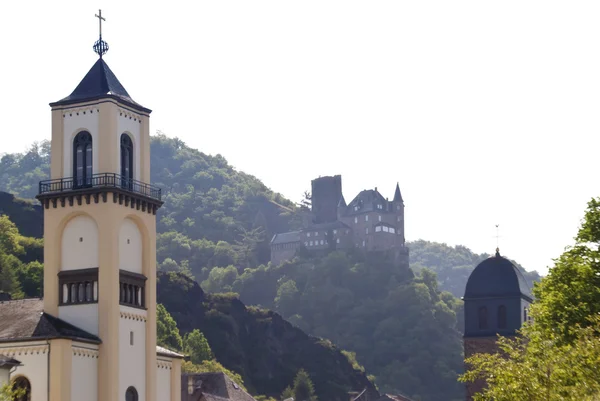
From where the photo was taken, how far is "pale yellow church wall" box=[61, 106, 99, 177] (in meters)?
66.7

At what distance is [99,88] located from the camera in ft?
221

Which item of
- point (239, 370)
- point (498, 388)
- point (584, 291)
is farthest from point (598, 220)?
point (239, 370)

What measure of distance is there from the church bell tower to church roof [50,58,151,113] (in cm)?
5

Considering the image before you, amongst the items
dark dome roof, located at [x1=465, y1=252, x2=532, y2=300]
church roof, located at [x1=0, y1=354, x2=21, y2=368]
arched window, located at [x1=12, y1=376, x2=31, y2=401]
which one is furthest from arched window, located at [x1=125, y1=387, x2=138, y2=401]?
dark dome roof, located at [x1=465, y1=252, x2=532, y2=300]

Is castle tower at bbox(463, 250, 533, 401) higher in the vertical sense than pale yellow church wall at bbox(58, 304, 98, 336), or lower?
higher

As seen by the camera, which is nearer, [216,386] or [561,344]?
[561,344]

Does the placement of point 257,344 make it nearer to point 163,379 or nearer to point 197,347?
point 197,347

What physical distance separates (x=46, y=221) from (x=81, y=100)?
5.62 meters

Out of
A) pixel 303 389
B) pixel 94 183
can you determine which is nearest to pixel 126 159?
pixel 94 183

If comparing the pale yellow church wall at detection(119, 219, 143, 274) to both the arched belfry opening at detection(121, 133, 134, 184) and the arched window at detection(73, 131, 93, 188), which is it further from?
the arched window at detection(73, 131, 93, 188)

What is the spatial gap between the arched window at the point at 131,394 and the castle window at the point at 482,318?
41.4m

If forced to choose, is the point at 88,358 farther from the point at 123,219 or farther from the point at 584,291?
the point at 584,291

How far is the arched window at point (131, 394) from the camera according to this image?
65250 millimetres

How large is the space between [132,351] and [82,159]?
8.83 meters
